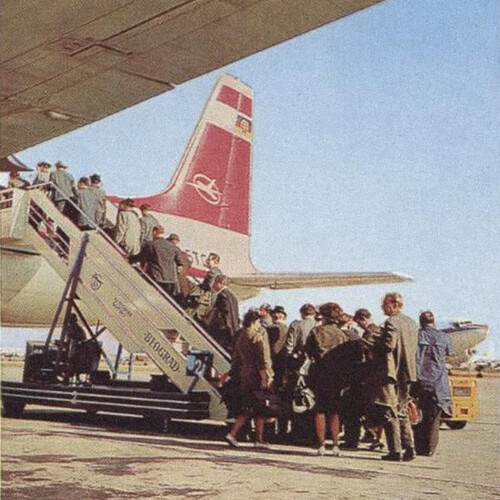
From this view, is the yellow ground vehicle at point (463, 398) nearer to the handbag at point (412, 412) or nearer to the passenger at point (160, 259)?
the handbag at point (412, 412)

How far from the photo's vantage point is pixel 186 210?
56.2ft

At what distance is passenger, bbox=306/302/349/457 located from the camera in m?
6.36

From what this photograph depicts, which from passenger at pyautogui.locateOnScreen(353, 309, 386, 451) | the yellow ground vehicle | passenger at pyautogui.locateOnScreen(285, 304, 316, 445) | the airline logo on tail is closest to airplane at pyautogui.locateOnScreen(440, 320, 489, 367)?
the airline logo on tail

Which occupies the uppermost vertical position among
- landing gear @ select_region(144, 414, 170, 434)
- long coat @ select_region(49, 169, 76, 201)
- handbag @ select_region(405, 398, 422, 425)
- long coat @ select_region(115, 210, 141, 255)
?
long coat @ select_region(49, 169, 76, 201)

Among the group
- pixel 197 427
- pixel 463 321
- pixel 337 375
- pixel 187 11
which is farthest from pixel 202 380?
pixel 463 321

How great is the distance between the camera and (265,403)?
663 centimetres

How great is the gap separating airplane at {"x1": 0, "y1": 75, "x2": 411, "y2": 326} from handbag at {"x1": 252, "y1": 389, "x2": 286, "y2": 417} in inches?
331

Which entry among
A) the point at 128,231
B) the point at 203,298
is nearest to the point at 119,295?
the point at 203,298

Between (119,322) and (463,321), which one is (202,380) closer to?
(119,322)

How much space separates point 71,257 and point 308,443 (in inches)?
157

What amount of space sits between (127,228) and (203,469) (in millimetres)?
5643

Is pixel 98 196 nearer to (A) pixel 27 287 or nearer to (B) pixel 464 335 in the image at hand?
(A) pixel 27 287

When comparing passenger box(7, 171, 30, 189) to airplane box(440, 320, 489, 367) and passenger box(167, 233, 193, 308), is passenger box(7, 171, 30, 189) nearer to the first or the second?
passenger box(167, 233, 193, 308)

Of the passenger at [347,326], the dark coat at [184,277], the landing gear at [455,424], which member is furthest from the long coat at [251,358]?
the landing gear at [455,424]
